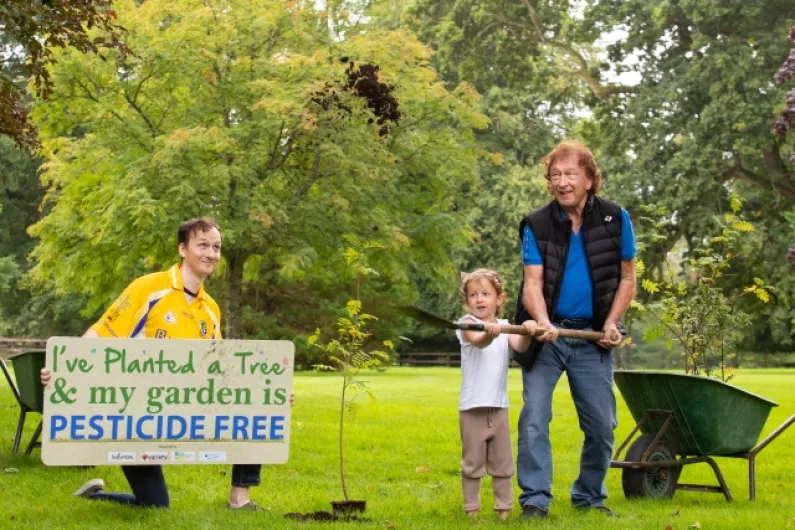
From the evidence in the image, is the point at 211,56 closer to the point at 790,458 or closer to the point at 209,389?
the point at 790,458

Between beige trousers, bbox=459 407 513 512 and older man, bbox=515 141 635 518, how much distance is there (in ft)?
0.28

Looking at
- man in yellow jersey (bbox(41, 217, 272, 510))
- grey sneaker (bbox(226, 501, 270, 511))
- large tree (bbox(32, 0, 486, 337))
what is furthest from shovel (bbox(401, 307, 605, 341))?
large tree (bbox(32, 0, 486, 337))

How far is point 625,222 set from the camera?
6.71m

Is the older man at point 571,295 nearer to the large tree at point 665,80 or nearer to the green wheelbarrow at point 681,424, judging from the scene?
the green wheelbarrow at point 681,424

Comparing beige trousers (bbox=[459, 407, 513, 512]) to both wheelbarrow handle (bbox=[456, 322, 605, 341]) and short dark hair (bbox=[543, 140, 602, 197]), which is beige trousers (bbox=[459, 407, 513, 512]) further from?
short dark hair (bbox=[543, 140, 602, 197])

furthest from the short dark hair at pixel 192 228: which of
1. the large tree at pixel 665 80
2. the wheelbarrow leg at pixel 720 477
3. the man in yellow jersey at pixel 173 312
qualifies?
the large tree at pixel 665 80

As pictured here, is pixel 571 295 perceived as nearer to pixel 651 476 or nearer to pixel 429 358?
pixel 651 476

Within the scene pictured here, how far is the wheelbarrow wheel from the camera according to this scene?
7.50m

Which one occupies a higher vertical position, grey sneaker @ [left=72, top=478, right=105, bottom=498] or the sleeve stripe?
the sleeve stripe

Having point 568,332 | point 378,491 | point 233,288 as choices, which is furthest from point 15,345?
point 568,332

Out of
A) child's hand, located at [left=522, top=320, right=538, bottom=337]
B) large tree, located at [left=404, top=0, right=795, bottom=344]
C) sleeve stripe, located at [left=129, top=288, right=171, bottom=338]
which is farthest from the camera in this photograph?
large tree, located at [left=404, top=0, right=795, bottom=344]

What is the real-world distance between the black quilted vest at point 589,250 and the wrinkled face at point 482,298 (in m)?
0.16

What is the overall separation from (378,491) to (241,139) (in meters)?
18.9

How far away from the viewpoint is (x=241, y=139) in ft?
86.3
